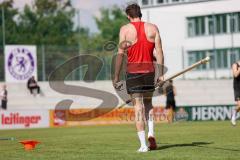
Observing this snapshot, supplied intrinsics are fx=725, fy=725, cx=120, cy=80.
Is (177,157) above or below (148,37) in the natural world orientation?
below

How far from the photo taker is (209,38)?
68438mm

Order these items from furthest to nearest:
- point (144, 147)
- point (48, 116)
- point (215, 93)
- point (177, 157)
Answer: point (215, 93) → point (48, 116) → point (144, 147) → point (177, 157)

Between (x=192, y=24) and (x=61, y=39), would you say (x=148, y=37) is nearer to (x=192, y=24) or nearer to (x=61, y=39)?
(x=192, y=24)

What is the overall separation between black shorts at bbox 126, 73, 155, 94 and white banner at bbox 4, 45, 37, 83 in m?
32.2

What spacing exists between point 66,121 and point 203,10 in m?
31.3

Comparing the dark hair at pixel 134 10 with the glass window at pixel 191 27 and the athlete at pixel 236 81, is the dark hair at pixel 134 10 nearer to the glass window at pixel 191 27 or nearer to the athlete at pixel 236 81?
the athlete at pixel 236 81

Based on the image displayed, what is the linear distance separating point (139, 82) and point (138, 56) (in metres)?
0.49

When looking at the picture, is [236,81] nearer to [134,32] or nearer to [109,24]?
[134,32]

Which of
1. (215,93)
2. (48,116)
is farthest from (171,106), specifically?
(215,93)

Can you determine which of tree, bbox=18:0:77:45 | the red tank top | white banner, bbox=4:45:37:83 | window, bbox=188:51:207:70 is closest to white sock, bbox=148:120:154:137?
the red tank top

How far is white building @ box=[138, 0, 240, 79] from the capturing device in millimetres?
51625

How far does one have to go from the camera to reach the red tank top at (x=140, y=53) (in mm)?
13000

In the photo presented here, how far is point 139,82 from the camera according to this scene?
13148 millimetres

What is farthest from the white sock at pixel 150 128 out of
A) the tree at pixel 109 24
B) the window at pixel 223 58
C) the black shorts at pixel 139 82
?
the tree at pixel 109 24
